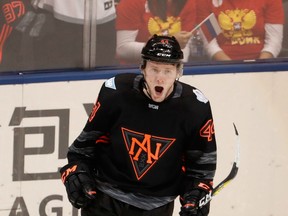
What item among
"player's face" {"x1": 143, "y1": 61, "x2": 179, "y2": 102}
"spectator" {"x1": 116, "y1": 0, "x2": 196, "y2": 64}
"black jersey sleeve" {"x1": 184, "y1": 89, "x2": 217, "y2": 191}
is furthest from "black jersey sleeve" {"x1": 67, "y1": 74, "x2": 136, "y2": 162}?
"spectator" {"x1": 116, "y1": 0, "x2": 196, "y2": 64}

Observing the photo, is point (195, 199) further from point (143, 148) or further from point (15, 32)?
point (15, 32)

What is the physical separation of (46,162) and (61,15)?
0.75 m

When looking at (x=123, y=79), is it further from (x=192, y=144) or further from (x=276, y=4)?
(x=276, y=4)

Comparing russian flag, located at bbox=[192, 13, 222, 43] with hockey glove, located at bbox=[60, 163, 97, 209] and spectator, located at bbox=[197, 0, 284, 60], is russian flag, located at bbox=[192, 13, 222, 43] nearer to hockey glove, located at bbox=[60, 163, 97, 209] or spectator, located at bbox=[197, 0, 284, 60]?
spectator, located at bbox=[197, 0, 284, 60]

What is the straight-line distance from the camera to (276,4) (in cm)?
440

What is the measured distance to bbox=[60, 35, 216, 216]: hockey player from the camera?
2889 mm

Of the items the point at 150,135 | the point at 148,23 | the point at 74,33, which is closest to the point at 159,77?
the point at 150,135

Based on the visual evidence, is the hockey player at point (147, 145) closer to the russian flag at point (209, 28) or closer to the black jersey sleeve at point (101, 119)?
the black jersey sleeve at point (101, 119)

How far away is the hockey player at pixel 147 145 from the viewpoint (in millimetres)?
2889

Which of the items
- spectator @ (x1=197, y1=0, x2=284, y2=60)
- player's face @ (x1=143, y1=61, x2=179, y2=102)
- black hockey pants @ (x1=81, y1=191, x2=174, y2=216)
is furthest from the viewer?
spectator @ (x1=197, y1=0, x2=284, y2=60)

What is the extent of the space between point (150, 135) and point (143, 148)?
0.05 m

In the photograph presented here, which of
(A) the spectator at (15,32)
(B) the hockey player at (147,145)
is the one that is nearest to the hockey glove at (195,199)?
(B) the hockey player at (147,145)

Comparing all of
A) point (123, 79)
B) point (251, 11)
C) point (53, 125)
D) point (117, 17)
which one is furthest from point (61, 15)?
point (123, 79)

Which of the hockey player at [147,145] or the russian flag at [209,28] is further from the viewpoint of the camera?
the russian flag at [209,28]
